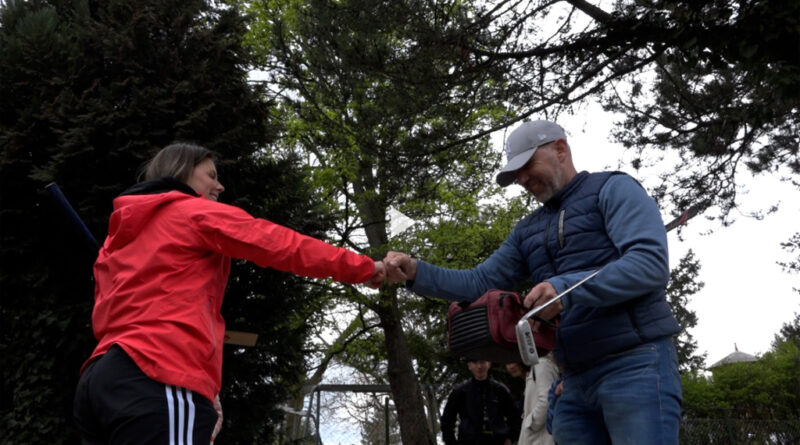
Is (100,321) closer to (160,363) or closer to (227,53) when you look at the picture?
(160,363)

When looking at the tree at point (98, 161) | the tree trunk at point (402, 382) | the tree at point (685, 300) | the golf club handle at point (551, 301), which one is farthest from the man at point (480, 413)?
the tree at point (685, 300)

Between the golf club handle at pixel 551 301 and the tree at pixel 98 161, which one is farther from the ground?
the tree at pixel 98 161

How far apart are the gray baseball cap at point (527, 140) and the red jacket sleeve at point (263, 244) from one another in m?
0.80

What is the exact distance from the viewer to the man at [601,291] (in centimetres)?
245

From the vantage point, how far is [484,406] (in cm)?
816

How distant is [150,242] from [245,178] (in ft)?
17.5

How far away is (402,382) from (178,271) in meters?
13.1

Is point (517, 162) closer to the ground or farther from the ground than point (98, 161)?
closer to the ground

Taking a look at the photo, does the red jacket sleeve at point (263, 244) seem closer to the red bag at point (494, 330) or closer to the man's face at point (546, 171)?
the red bag at point (494, 330)

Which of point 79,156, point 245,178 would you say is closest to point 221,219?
point 79,156

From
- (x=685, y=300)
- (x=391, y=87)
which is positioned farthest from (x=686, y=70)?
(x=685, y=300)

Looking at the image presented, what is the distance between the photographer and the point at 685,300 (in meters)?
39.1

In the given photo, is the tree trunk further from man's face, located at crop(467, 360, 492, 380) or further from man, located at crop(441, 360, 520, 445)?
man's face, located at crop(467, 360, 492, 380)

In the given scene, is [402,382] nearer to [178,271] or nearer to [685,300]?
[178,271]
